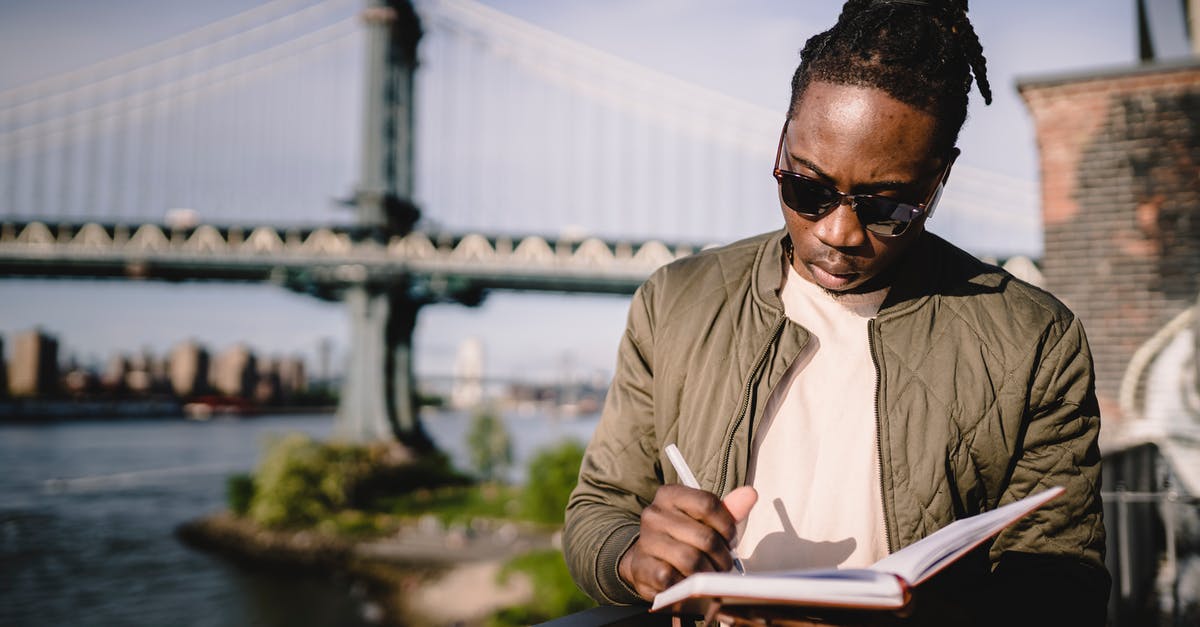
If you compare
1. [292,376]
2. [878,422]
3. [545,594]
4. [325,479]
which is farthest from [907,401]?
→ [292,376]

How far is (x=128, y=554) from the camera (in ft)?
90.4

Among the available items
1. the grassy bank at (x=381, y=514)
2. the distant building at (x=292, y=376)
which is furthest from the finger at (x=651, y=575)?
the distant building at (x=292, y=376)

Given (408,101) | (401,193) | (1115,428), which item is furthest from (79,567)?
(1115,428)

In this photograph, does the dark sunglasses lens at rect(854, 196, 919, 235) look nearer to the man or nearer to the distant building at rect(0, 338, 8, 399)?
the man

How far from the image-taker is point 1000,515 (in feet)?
2.99

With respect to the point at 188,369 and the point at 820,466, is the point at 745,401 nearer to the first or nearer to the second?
the point at 820,466

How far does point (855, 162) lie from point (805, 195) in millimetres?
91

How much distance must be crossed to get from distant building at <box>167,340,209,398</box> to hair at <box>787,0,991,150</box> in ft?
265

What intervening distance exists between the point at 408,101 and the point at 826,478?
27.2 metres

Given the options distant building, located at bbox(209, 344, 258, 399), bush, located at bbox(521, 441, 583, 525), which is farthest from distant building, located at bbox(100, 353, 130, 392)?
bush, located at bbox(521, 441, 583, 525)

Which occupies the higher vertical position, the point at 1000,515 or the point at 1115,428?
the point at 1000,515

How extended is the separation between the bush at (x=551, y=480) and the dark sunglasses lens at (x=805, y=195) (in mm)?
21091

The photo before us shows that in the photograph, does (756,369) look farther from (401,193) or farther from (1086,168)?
(401,193)

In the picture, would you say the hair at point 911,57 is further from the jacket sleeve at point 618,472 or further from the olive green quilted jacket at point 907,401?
the jacket sleeve at point 618,472
